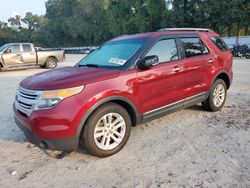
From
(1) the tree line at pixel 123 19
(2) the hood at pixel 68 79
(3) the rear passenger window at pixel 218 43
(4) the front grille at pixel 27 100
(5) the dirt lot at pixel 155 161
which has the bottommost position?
(5) the dirt lot at pixel 155 161

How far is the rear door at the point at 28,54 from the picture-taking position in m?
14.7

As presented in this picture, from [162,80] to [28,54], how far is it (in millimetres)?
12061

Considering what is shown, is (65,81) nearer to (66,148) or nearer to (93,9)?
(66,148)

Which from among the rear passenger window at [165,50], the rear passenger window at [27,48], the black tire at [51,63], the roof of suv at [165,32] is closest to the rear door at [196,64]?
the roof of suv at [165,32]

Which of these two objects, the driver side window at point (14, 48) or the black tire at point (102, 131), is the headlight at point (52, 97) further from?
the driver side window at point (14, 48)

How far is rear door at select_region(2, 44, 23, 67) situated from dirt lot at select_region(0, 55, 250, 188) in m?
9.98

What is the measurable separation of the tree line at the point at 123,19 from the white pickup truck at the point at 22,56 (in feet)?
74.4

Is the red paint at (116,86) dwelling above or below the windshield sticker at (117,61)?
below

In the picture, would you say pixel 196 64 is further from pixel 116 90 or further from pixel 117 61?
pixel 116 90

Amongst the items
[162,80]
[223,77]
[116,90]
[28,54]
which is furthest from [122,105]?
[28,54]

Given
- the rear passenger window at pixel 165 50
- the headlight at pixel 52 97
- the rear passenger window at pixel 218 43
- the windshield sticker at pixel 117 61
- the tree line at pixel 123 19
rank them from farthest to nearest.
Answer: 1. the tree line at pixel 123 19
2. the rear passenger window at pixel 218 43
3. the rear passenger window at pixel 165 50
4. the windshield sticker at pixel 117 61
5. the headlight at pixel 52 97

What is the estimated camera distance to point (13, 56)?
14383 mm

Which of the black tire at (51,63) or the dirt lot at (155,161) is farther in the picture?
the black tire at (51,63)

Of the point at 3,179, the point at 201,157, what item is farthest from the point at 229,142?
the point at 3,179
